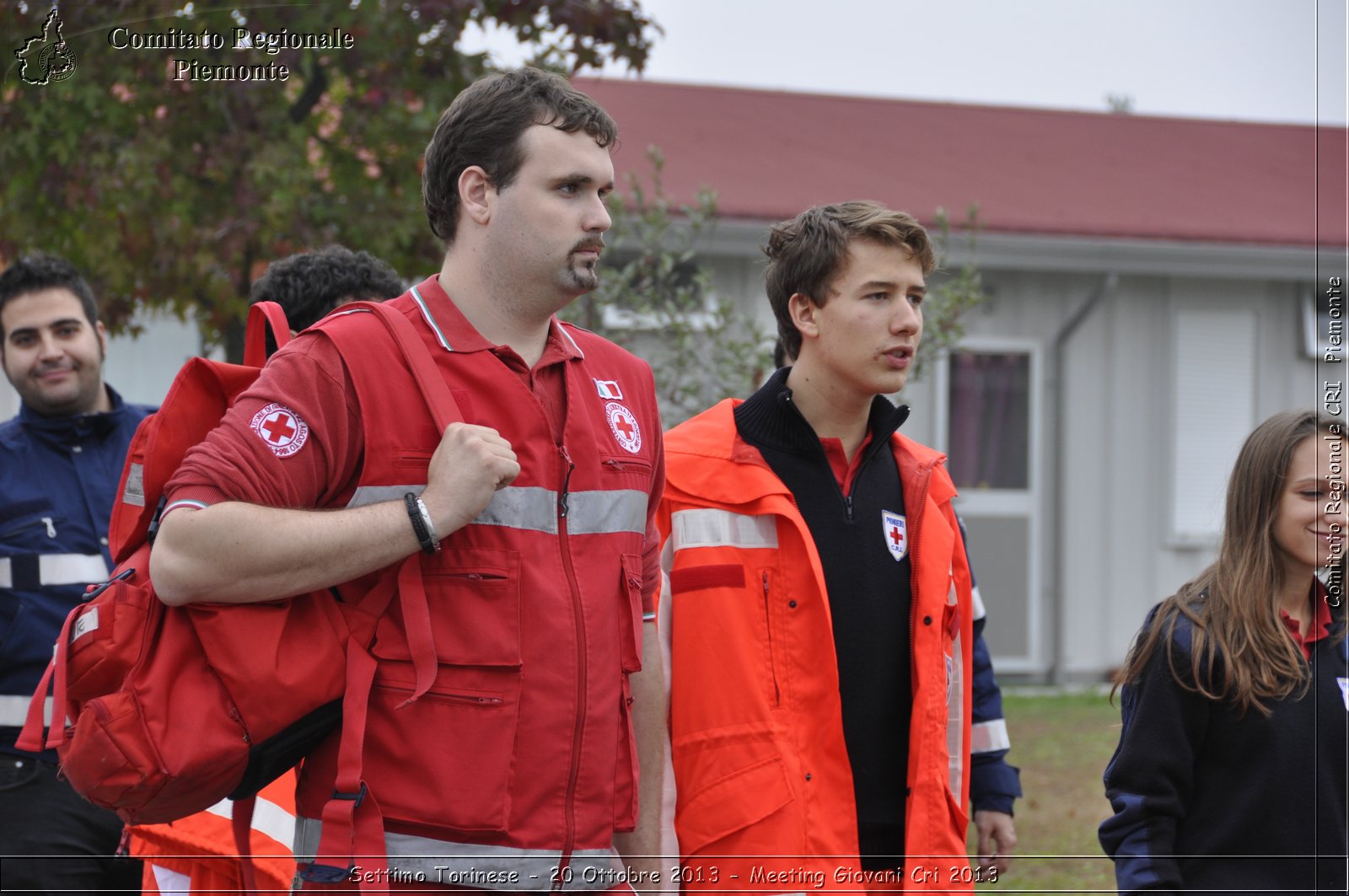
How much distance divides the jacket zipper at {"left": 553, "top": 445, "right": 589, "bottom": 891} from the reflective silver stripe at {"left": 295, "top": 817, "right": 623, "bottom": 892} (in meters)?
0.03

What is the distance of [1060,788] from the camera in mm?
9016

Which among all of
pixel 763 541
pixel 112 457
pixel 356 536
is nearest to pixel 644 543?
pixel 763 541

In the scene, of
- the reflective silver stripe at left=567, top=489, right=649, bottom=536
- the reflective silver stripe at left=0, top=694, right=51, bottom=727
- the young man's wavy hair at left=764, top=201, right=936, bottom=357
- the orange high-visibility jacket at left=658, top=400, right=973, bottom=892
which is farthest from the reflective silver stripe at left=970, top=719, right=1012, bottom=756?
the reflective silver stripe at left=0, top=694, right=51, bottom=727

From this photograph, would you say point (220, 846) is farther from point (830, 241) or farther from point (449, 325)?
point (830, 241)

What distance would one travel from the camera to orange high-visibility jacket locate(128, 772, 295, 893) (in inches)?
126

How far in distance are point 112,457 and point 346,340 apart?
8.07 feet

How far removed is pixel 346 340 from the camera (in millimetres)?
2510

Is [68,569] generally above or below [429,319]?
below

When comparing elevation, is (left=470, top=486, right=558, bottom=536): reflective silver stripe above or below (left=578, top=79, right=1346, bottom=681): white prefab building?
→ below

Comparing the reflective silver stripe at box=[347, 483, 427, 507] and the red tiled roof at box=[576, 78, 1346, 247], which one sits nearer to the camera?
the reflective silver stripe at box=[347, 483, 427, 507]

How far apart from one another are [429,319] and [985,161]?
1345 centimetres

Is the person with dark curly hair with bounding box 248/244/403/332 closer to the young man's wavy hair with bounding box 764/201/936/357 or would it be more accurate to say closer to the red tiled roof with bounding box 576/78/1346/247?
the young man's wavy hair with bounding box 764/201/936/357

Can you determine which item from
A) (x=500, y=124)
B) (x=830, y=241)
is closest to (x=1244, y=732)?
(x=830, y=241)

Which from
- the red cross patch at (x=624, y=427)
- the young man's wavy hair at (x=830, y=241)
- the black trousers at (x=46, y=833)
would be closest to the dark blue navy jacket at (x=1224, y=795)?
the young man's wavy hair at (x=830, y=241)
